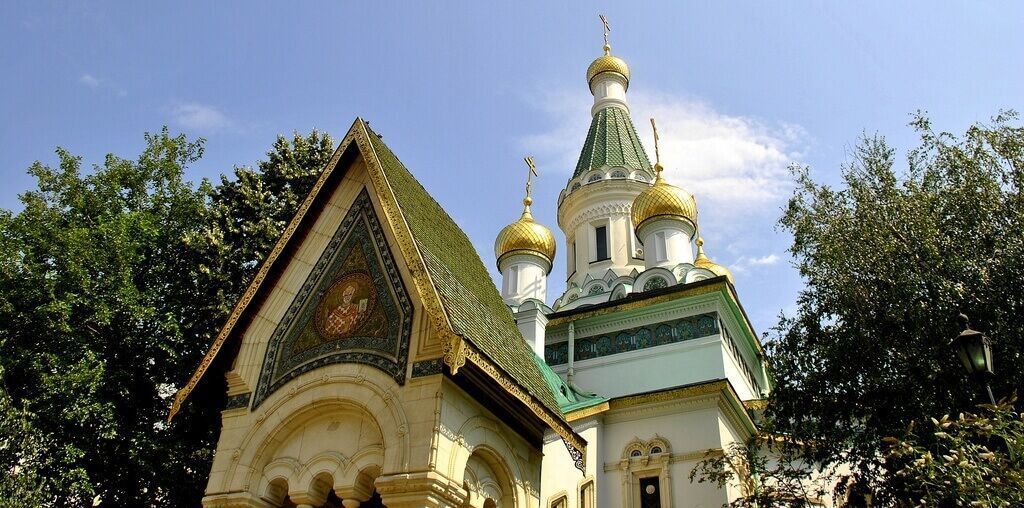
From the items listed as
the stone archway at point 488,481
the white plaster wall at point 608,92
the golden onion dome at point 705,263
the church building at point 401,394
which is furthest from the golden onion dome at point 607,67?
the stone archway at point 488,481

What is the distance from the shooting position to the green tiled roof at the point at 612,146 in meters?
24.3

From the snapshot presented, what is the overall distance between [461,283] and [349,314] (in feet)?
5.17

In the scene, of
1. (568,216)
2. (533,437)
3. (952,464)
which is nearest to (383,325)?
(533,437)

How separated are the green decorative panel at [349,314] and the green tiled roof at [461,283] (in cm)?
52

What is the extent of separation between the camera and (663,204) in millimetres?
19109

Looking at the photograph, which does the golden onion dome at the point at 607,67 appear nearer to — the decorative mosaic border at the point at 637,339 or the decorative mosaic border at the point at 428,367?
the decorative mosaic border at the point at 637,339

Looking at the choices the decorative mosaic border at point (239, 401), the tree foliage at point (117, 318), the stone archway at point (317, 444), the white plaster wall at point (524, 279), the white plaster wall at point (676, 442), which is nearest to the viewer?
the stone archway at point (317, 444)

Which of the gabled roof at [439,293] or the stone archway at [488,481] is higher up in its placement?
the gabled roof at [439,293]

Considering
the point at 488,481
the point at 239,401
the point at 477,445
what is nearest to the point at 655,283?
the point at 488,481

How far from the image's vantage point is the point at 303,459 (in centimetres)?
827

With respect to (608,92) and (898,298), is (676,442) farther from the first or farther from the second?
(608,92)

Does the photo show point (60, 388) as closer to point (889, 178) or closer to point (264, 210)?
point (264, 210)

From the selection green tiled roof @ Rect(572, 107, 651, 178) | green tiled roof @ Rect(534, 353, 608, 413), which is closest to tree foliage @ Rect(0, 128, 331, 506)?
green tiled roof @ Rect(534, 353, 608, 413)

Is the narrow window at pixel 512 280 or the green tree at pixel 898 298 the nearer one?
the green tree at pixel 898 298
